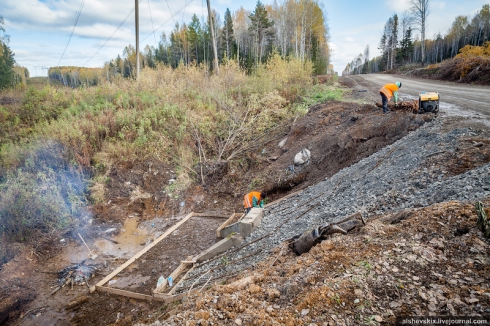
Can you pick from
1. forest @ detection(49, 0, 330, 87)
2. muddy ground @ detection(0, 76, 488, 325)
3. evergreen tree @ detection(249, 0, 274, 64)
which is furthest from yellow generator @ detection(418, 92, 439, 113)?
evergreen tree @ detection(249, 0, 274, 64)

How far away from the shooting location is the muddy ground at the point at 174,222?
3709 millimetres

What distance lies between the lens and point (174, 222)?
9.04m

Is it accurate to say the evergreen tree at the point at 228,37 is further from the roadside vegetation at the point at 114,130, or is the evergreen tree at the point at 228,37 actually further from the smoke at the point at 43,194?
the smoke at the point at 43,194

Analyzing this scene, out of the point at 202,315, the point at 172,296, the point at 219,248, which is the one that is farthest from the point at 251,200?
the point at 202,315

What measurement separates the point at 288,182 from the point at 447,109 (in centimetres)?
576

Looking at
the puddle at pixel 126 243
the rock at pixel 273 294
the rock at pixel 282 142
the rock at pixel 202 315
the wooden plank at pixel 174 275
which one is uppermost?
the rock at pixel 282 142

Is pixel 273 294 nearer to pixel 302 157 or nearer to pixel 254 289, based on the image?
pixel 254 289

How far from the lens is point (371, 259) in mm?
3170

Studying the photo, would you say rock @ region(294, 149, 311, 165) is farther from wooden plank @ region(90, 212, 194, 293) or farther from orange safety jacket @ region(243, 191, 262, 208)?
wooden plank @ region(90, 212, 194, 293)

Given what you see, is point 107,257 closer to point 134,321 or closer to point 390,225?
point 134,321

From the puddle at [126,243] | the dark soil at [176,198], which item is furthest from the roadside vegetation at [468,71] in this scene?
the puddle at [126,243]

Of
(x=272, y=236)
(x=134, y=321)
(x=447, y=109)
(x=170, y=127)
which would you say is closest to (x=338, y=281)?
(x=272, y=236)

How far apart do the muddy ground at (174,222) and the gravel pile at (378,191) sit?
2.74 feet

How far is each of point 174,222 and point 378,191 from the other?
20.8ft
